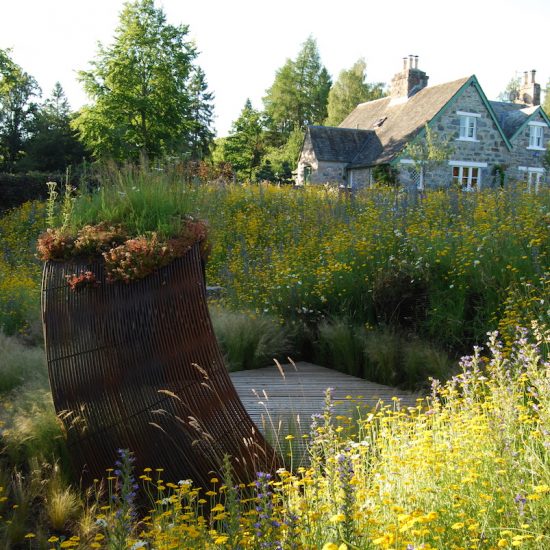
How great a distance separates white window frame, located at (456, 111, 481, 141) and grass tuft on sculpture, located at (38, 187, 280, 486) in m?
25.4

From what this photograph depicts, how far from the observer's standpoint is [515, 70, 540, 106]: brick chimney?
3256 centimetres

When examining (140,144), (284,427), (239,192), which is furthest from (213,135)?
(284,427)

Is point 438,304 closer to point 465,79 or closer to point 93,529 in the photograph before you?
point 93,529

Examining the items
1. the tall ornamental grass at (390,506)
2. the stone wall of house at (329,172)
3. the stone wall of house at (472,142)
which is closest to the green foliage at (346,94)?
the stone wall of house at (329,172)

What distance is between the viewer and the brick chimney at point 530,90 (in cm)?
3256

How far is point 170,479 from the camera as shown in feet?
10.8

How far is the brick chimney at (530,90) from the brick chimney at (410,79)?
671cm

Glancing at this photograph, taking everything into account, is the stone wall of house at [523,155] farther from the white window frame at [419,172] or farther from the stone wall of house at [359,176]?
the stone wall of house at [359,176]

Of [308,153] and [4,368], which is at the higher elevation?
[308,153]

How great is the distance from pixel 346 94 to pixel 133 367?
41224 mm

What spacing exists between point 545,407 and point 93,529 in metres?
2.09

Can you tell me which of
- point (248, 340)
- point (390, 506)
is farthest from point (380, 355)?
point (390, 506)

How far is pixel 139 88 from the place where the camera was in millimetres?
26969

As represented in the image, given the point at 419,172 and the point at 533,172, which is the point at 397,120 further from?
the point at 533,172
